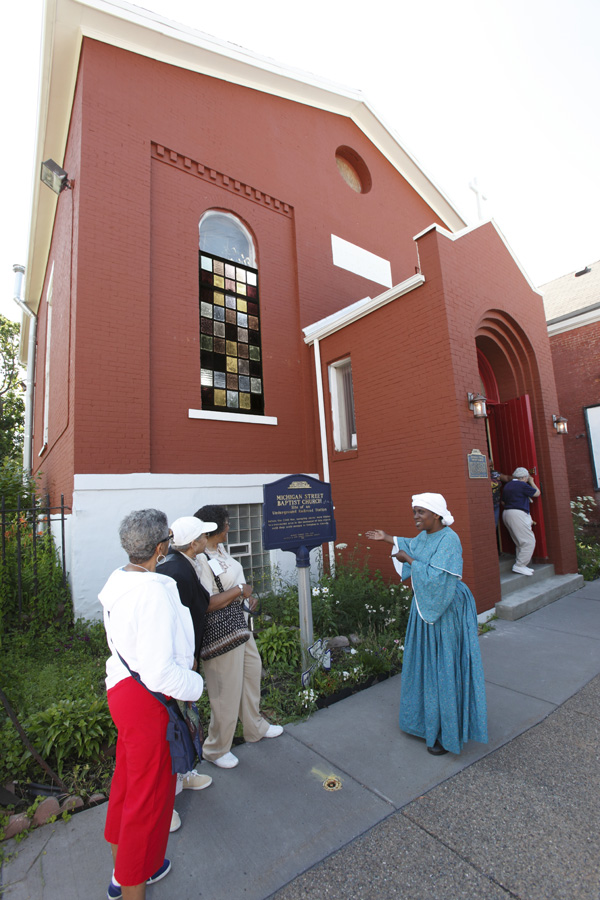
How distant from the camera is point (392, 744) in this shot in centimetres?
355

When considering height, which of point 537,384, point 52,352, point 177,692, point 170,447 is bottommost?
point 177,692

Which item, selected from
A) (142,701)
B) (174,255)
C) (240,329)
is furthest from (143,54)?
(142,701)

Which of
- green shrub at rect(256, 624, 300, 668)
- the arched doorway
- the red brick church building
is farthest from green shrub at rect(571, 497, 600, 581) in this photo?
green shrub at rect(256, 624, 300, 668)

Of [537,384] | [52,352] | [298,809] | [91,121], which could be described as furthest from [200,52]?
[298,809]

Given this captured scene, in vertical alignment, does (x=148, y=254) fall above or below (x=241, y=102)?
below

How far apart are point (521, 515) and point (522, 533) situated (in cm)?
30

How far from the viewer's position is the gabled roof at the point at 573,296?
11.9 m

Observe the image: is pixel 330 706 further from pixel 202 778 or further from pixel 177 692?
pixel 177 692

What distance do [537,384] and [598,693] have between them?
5.92 metres

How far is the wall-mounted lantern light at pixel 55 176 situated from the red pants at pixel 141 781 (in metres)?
8.43

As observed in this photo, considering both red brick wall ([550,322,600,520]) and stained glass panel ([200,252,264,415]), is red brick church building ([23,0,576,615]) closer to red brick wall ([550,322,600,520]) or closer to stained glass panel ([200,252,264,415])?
stained glass panel ([200,252,264,415])

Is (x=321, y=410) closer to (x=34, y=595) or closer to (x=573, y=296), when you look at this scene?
(x=34, y=595)

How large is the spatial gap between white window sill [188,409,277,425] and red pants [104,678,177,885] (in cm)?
575

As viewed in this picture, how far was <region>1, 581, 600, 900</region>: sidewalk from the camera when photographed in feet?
7.59
